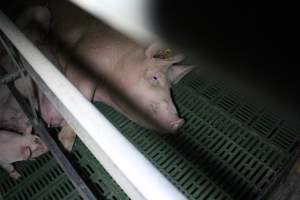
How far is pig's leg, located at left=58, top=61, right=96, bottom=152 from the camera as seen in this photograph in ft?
5.55

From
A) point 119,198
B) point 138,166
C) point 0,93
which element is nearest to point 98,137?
point 138,166

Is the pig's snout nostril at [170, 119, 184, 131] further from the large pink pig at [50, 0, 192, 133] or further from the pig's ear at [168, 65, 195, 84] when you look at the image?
the pig's ear at [168, 65, 195, 84]

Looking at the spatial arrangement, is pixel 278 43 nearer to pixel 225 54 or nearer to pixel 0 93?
pixel 225 54

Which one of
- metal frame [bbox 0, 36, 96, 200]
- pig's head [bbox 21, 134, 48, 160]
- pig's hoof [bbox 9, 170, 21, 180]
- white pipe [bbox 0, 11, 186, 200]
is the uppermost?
pig's head [bbox 21, 134, 48, 160]

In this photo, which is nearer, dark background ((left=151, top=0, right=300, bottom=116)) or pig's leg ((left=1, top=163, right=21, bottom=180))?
pig's leg ((left=1, top=163, right=21, bottom=180))

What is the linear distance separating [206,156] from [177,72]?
21.9 inches

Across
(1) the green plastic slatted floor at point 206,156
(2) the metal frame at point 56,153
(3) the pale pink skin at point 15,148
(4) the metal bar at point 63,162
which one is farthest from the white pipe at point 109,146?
(3) the pale pink skin at point 15,148

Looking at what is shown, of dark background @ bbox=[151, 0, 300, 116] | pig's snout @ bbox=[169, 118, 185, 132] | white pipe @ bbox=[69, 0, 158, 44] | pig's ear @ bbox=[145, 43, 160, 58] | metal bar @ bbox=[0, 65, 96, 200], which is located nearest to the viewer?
metal bar @ bbox=[0, 65, 96, 200]

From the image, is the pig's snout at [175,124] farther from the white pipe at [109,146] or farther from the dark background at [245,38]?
the white pipe at [109,146]

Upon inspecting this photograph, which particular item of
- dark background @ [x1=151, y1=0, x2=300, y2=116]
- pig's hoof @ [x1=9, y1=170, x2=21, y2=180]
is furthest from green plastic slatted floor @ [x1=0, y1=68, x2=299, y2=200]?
dark background @ [x1=151, y1=0, x2=300, y2=116]

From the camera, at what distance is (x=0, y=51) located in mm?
2012

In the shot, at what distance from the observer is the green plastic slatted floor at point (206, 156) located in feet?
4.78

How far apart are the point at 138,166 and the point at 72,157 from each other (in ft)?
4.46

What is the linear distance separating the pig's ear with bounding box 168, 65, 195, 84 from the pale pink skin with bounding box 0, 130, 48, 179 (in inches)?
31.9
